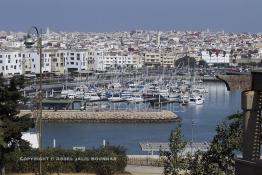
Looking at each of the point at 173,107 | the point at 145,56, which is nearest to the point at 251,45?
the point at 145,56

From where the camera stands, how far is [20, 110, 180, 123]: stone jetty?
25.1 metres

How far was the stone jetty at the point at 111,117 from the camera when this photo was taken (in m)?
25.1

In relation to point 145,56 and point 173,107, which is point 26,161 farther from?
point 145,56

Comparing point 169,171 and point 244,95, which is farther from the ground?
point 244,95

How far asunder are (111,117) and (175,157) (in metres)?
21.5

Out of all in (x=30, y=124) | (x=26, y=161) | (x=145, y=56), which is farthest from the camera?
(x=145, y=56)

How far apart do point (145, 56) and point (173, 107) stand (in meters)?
24.7

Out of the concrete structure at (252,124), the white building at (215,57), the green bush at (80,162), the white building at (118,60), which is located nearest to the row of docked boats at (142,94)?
the white building at (118,60)

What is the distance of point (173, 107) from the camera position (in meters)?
31.3

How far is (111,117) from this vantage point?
83.2 ft

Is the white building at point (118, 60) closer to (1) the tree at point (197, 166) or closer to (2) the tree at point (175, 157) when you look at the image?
(2) the tree at point (175, 157)

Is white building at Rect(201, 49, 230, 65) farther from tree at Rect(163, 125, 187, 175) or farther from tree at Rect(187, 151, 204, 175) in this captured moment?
tree at Rect(187, 151, 204, 175)

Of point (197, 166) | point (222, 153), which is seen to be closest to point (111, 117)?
point (197, 166)

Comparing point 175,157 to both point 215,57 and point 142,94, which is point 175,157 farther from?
point 215,57
